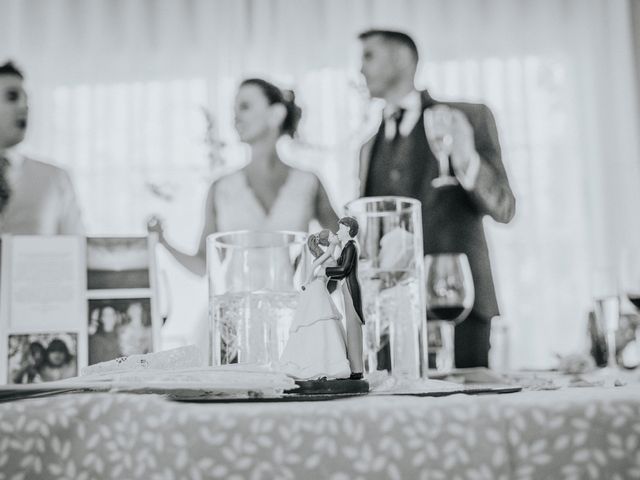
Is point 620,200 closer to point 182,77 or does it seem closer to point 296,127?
point 296,127

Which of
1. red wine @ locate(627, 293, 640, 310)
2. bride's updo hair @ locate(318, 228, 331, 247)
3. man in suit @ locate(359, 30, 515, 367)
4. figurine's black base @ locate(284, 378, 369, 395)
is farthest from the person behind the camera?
→ man in suit @ locate(359, 30, 515, 367)

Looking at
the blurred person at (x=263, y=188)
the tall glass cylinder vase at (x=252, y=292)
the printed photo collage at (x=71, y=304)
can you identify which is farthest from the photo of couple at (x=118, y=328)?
the blurred person at (x=263, y=188)

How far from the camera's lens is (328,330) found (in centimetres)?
56

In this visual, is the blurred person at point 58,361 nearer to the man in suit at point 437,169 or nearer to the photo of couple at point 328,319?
the photo of couple at point 328,319

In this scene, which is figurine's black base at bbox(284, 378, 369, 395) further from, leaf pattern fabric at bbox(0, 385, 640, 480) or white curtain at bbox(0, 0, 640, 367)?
white curtain at bbox(0, 0, 640, 367)

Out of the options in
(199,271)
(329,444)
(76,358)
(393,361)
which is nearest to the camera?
(329,444)

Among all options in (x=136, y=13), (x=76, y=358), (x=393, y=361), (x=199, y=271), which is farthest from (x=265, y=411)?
(x=136, y=13)

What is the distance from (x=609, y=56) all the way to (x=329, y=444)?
8.47 feet

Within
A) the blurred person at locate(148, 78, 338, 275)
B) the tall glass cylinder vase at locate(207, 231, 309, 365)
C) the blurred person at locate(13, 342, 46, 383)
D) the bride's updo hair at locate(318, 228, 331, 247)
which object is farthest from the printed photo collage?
the blurred person at locate(148, 78, 338, 275)

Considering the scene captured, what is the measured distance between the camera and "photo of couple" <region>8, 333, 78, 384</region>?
0.78 metres

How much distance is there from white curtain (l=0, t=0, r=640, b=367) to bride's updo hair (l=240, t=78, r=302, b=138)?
0.04 meters

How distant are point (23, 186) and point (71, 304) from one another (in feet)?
6.29

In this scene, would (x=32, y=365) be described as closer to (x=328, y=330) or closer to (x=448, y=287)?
(x=328, y=330)

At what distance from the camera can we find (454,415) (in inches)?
16.4
